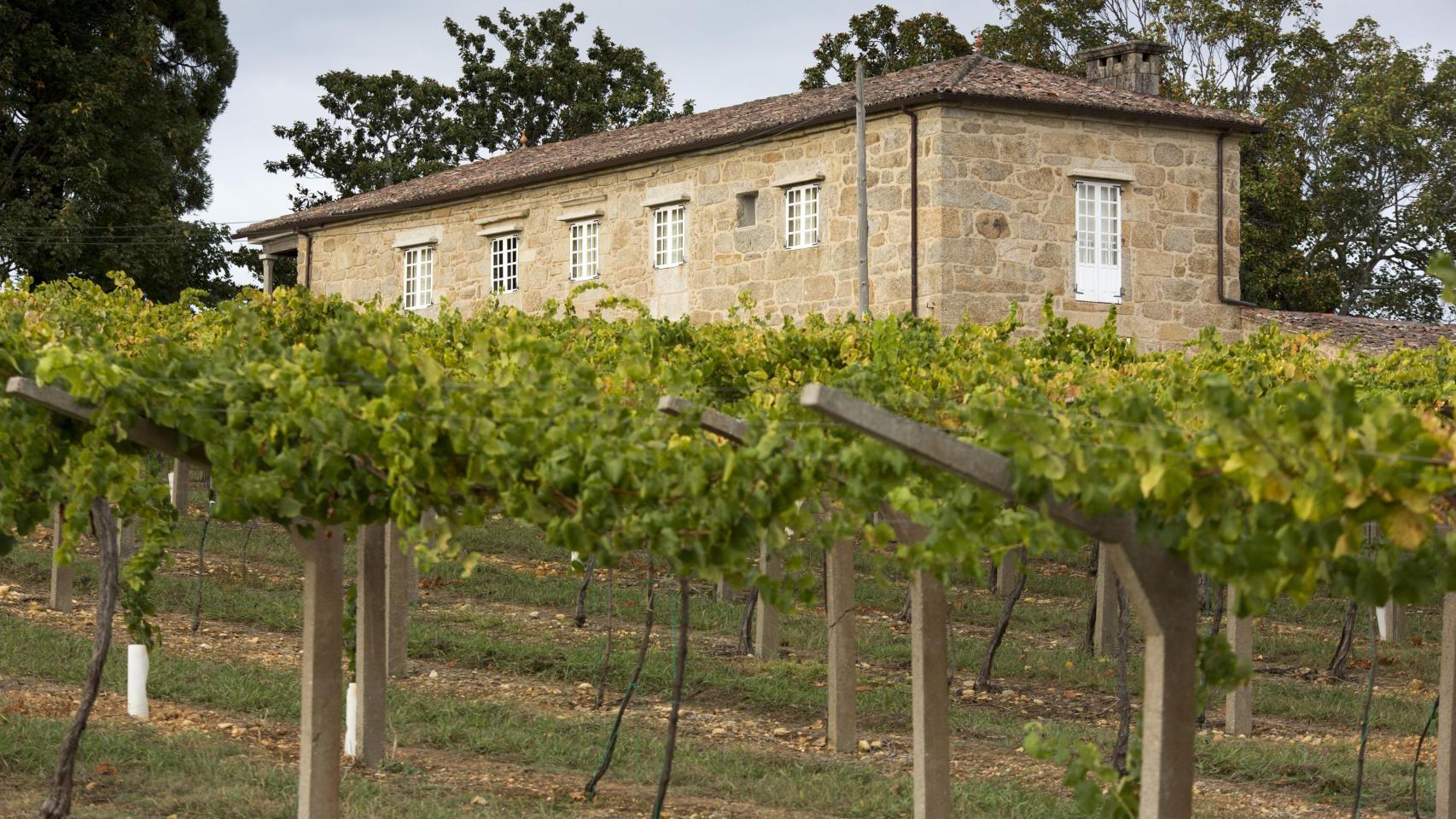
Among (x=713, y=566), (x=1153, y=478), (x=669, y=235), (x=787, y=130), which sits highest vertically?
(x=787, y=130)

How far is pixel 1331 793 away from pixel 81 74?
22035 millimetres

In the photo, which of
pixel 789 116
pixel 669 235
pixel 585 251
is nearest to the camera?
pixel 789 116

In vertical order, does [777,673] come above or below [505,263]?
below

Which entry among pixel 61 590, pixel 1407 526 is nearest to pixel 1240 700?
pixel 1407 526

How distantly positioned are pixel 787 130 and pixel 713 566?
45.3ft

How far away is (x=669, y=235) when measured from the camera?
2033 centimetres

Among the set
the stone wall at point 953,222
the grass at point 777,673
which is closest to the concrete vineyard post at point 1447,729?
the grass at point 777,673

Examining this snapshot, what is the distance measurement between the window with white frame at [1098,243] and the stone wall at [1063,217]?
0.10 meters

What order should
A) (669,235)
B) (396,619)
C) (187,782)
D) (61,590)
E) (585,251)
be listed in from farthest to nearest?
(585,251) → (669,235) → (61,590) → (396,619) → (187,782)

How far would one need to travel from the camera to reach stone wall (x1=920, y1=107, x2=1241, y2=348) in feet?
57.6

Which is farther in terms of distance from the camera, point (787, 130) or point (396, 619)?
point (787, 130)

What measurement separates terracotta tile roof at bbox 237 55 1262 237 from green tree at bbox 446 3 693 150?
944 centimetres

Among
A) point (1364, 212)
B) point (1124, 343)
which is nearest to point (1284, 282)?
point (1364, 212)

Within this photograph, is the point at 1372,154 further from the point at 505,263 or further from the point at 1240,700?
the point at 1240,700
